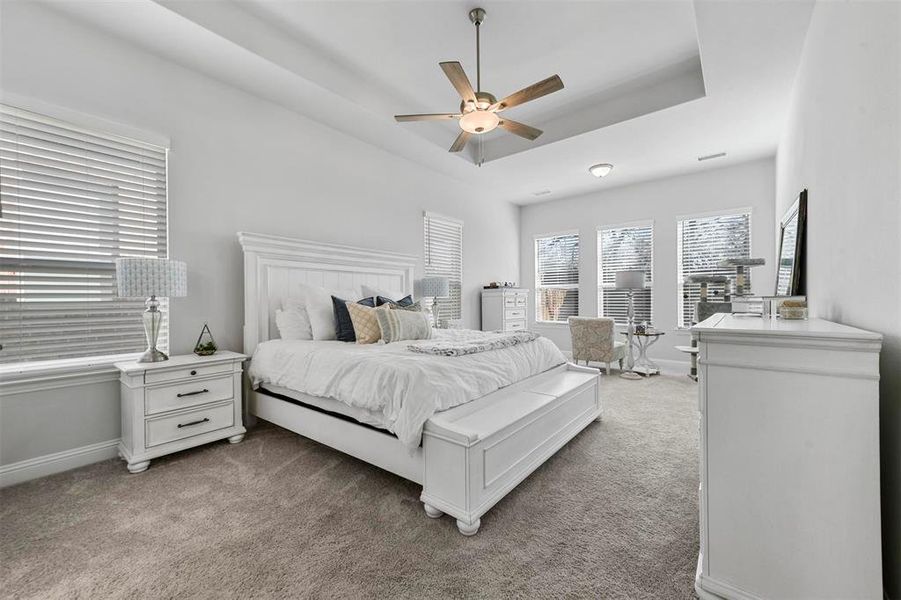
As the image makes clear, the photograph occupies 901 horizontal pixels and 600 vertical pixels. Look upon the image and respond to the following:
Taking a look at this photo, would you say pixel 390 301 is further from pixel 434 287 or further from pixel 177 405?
pixel 177 405

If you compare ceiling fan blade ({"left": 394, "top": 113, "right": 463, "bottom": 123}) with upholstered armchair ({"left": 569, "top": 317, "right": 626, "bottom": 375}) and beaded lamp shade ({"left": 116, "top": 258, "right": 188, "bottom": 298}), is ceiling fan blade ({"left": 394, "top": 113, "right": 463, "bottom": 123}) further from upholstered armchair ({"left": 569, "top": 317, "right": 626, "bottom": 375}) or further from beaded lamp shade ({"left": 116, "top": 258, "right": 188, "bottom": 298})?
upholstered armchair ({"left": 569, "top": 317, "right": 626, "bottom": 375})

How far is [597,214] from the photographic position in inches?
248

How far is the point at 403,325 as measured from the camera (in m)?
3.03

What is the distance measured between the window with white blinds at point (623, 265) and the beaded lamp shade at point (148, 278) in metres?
5.82

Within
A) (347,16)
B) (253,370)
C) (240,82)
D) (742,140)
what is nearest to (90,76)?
(240,82)

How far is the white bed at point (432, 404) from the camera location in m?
1.81

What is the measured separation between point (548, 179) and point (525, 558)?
5074 millimetres

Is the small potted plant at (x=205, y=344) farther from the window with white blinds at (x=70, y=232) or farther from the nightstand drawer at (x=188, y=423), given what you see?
the nightstand drawer at (x=188, y=423)

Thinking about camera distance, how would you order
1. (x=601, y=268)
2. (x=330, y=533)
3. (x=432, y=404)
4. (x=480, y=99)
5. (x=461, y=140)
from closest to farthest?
(x=330, y=533), (x=432, y=404), (x=480, y=99), (x=461, y=140), (x=601, y=268)

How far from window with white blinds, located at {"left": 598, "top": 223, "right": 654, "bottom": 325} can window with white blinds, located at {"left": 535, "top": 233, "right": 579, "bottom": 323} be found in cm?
44

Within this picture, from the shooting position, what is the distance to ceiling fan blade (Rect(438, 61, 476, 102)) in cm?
231

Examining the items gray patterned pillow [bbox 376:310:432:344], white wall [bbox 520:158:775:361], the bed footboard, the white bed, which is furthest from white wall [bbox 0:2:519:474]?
white wall [bbox 520:158:775:361]

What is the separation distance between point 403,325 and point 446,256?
2.62 m

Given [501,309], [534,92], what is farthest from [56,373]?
[501,309]
